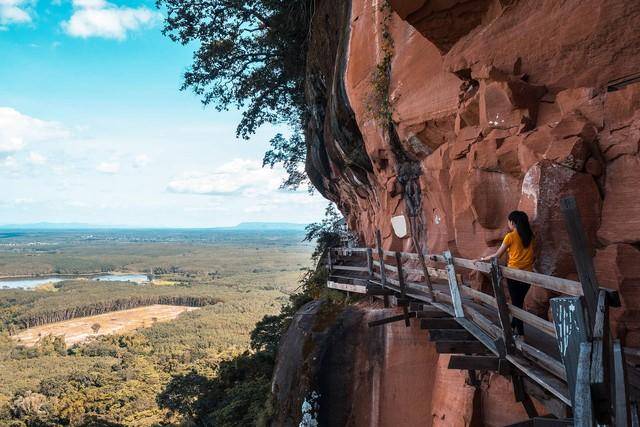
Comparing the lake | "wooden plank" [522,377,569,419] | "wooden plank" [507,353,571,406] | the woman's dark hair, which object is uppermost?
the woman's dark hair

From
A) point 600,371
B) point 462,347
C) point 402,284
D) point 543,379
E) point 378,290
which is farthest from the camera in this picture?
point 378,290

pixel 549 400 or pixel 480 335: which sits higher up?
pixel 480 335

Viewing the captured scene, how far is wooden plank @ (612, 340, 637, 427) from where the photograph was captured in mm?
1828

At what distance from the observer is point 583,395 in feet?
6.05

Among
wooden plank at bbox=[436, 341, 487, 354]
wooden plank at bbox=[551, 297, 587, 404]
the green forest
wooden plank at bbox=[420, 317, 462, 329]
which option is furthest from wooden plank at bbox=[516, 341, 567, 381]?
the green forest

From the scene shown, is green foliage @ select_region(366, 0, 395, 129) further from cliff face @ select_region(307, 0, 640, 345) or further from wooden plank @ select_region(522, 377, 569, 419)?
wooden plank @ select_region(522, 377, 569, 419)

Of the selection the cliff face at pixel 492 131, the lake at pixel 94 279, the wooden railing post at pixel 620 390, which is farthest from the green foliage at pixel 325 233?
the lake at pixel 94 279

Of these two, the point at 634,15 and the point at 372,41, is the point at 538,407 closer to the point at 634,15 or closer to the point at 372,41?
the point at 634,15

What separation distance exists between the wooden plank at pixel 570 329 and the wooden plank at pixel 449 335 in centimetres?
269

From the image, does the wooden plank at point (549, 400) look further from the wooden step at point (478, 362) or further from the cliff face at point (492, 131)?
the cliff face at point (492, 131)

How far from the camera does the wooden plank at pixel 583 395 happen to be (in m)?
1.75

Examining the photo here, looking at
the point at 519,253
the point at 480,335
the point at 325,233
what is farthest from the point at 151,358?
the point at 519,253

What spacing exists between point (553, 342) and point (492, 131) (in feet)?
9.53

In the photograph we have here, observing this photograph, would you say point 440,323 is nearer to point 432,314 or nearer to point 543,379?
point 432,314
